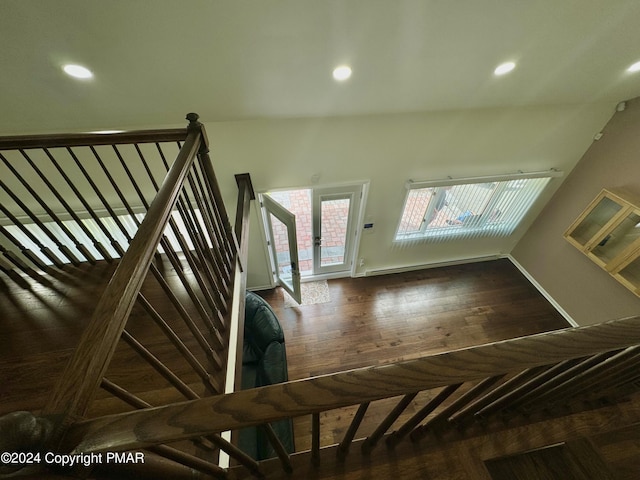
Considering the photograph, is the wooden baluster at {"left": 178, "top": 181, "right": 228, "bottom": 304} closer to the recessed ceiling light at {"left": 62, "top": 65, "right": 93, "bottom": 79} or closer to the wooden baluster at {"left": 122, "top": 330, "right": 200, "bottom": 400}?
the wooden baluster at {"left": 122, "top": 330, "right": 200, "bottom": 400}

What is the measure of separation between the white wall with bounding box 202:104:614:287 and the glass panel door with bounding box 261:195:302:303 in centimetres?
18

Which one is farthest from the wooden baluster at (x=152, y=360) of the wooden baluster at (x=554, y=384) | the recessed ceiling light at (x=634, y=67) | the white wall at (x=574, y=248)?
the white wall at (x=574, y=248)

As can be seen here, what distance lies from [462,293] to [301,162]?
3.03 metres

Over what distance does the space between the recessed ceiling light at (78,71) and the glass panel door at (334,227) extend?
77.1 inches

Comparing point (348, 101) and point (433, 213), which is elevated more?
point (433, 213)

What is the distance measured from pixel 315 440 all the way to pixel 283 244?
2.70 metres

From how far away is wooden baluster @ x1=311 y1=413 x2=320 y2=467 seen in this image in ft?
2.28

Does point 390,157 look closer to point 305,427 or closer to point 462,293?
point 462,293

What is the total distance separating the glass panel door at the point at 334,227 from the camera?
9.55 feet

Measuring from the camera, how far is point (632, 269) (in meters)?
2.59

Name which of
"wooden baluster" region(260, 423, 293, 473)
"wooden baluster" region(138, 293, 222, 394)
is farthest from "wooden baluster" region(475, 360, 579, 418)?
"wooden baluster" region(138, 293, 222, 394)

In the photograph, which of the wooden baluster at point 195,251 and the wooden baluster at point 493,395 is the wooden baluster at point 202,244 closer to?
the wooden baluster at point 195,251

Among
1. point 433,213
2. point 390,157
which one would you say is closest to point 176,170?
point 390,157

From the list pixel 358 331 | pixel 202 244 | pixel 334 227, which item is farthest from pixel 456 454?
pixel 334 227
